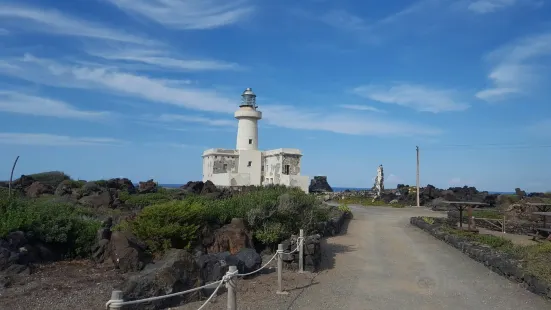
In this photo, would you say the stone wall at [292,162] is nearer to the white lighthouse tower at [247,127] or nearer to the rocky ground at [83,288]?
the white lighthouse tower at [247,127]

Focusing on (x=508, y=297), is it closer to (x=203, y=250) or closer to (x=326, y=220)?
(x=203, y=250)

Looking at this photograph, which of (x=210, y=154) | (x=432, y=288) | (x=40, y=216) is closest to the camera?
(x=432, y=288)

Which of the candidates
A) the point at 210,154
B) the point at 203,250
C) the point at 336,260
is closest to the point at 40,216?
the point at 203,250

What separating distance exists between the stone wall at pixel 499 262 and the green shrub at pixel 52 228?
32.2ft

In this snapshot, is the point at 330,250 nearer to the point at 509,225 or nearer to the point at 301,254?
the point at 301,254

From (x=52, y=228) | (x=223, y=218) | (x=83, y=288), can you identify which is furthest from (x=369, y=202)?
(x=83, y=288)

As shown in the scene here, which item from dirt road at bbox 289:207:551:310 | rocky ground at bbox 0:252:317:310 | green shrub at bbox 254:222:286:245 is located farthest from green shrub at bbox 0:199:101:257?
dirt road at bbox 289:207:551:310

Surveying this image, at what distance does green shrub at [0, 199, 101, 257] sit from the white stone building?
26544 millimetres

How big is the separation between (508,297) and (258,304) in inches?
196

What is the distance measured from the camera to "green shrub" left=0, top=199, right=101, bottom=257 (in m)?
11.0

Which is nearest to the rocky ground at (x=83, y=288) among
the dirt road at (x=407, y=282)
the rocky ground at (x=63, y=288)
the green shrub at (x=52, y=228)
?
the rocky ground at (x=63, y=288)

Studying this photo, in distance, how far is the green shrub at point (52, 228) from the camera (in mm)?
10992

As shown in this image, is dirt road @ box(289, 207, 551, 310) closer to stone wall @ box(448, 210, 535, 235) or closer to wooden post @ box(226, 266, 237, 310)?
wooden post @ box(226, 266, 237, 310)

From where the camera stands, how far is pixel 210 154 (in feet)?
137
